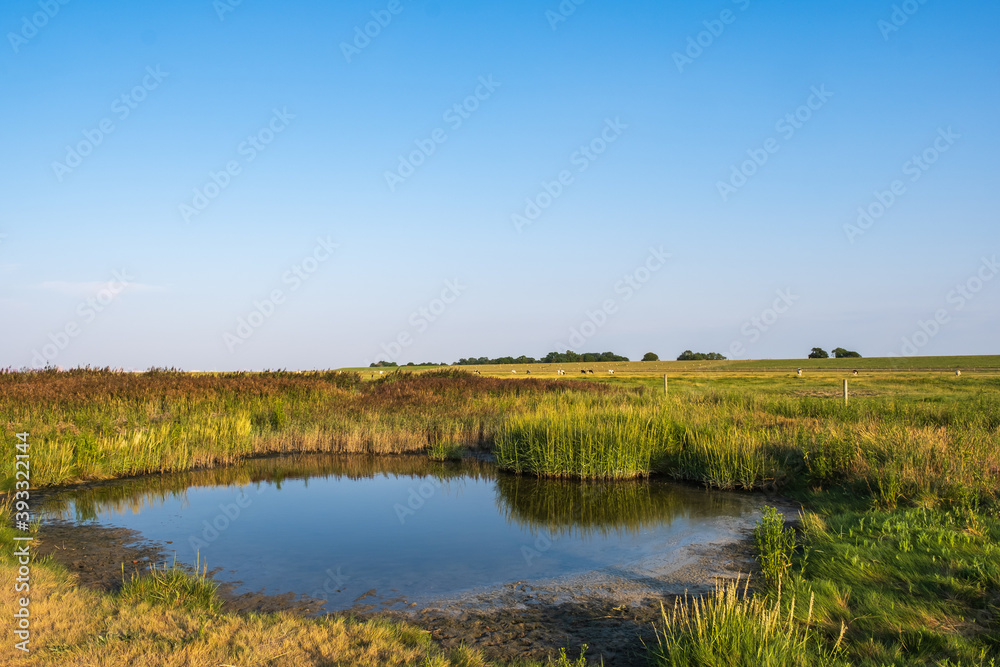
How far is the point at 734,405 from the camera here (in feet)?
65.3

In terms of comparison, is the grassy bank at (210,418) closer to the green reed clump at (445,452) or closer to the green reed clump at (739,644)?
the green reed clump at (445,452)

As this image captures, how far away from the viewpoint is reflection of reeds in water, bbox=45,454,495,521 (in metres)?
11.3

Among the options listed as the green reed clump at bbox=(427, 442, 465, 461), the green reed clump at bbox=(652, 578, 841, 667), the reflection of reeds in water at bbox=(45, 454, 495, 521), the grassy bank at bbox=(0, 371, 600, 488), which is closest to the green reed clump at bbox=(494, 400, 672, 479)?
the reflection of reeds in water at bbox=(45, 454, 495, 521)

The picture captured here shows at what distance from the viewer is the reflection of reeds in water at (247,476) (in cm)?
1127

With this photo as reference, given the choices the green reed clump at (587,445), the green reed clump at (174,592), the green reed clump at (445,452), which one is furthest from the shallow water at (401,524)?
the green reed clump at (445,452)

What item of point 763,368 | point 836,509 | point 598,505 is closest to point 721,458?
point 598,505

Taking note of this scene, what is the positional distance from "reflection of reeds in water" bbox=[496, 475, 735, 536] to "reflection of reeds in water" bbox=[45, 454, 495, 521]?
222 cm

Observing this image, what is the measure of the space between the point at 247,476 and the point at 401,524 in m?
5.90

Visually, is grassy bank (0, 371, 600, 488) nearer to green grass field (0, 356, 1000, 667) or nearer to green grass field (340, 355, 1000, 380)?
green grass field (0, 356, 1000, 667)

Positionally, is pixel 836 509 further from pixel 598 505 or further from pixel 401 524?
pixel 401 524

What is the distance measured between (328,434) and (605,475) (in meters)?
8.23

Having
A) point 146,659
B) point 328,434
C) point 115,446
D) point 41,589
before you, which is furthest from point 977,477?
point 115,446

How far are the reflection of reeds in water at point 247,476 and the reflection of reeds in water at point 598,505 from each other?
7.29 ft

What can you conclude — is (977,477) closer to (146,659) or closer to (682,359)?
(146,659)
